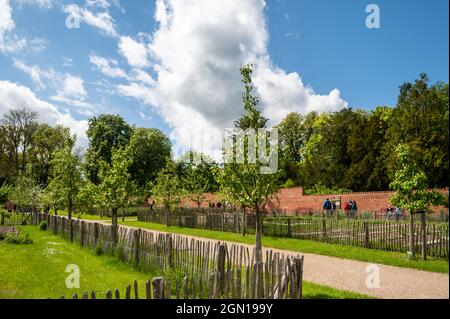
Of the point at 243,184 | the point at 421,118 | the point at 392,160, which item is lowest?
the point at 243,184

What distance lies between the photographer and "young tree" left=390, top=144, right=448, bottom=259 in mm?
13930

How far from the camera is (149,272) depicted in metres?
11.5

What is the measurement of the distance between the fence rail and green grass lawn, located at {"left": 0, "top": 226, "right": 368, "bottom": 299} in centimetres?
699

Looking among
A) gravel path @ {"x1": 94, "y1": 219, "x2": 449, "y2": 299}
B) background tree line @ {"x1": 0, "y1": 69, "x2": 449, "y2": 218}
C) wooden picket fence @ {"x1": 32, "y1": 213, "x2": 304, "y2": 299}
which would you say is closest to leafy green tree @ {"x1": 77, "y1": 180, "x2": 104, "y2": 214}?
background tree line @ {"x1": 0, "y1": 69, "x2": 449, "y2": 218}

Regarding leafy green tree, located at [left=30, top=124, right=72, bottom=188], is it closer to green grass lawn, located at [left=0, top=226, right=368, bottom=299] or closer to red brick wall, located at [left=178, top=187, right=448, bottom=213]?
red brick wall, located at [left=178, top=187, right=448, bottom=213]

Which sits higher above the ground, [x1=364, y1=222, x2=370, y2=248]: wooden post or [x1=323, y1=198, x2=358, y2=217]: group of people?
[x1=323, y1=198, x2=358, y2=217]: group of people

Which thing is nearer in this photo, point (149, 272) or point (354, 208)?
point (149, 272)

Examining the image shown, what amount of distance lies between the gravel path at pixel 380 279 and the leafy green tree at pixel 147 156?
46.0 meters

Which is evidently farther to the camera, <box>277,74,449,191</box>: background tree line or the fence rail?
<box>277,74,449,191</box>: background tree line

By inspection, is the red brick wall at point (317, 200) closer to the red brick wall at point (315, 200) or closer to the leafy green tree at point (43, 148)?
the red brick wall at point (315, 200)

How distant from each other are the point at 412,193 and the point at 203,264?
9.22 meters
